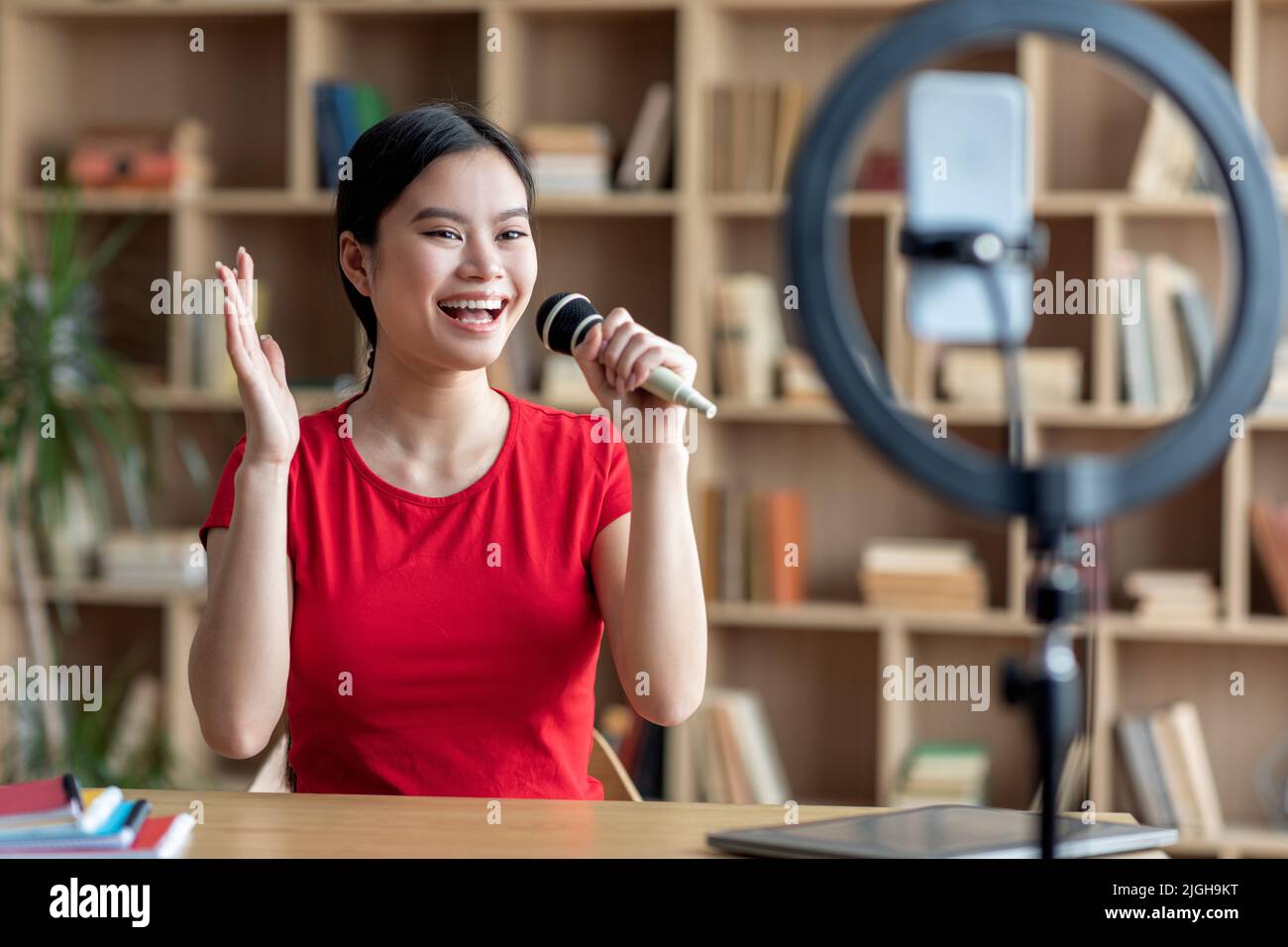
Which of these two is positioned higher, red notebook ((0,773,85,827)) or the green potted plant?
the green potted plant

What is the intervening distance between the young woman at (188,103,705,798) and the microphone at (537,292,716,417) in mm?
139

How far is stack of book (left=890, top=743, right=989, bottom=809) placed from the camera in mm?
3039

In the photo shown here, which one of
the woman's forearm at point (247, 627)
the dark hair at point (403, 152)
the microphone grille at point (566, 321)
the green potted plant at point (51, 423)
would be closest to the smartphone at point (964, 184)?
Answer: the microphone grille at point (566, 321)

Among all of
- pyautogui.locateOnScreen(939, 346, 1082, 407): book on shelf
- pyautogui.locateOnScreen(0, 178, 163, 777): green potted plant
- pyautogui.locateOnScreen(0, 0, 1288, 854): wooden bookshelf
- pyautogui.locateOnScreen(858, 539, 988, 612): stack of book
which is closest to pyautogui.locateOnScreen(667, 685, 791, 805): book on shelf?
pyautogui.locateOnScreen(0, 0, 1288, 854): wooden bookshelf

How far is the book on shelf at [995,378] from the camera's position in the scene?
9.81 ft

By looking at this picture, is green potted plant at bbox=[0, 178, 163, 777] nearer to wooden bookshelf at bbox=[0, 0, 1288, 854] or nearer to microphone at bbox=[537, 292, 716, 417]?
wooden bookshelf at bbox=[0, 0, 1288, 854]

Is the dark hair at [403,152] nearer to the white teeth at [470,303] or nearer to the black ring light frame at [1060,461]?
the white teeth at [470,303]

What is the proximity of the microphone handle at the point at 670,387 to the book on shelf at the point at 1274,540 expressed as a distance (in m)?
2.16

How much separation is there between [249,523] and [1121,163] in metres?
2.45

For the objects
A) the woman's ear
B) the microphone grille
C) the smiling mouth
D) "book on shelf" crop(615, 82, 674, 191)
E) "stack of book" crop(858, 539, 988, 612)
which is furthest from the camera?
"book on shelf" crop(615, 82, 674, 191)

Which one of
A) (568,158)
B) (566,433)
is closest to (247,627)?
(566,433)

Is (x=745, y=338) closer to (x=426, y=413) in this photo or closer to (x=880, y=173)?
(x=880, y=173)

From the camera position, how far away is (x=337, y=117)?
3.19m

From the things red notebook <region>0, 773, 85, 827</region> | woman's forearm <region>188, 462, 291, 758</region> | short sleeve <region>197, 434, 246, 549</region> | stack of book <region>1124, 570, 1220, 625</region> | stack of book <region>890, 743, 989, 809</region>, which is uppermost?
short sleeve <region>197, 434, 246, 549</region>
